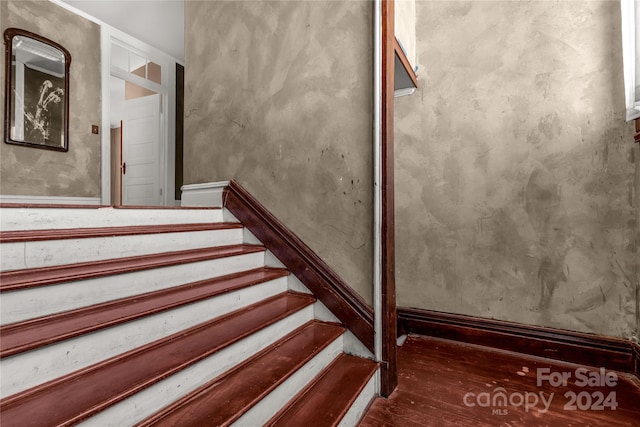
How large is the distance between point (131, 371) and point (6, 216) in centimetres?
82

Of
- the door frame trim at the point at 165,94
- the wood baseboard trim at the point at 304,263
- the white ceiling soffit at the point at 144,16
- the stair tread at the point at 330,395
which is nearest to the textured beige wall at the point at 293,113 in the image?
the wood baseboard trim at the point at 304,263

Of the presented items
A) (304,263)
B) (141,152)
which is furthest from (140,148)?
(304,263)

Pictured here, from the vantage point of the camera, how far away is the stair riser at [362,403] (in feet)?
4.04

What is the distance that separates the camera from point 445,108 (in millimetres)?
2213

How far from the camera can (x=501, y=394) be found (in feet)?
4.99

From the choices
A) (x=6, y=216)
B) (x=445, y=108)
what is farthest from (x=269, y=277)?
(x=445, y=108)

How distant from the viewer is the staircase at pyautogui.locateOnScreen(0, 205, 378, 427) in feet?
2.72

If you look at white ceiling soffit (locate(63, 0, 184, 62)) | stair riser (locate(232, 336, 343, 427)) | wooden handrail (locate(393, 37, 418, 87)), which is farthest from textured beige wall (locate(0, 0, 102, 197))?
wooden handrail (locate(393, 37, 418, 87))

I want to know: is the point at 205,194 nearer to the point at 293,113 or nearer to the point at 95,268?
the point at 293,113

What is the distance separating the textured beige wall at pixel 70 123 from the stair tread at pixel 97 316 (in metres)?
2.94

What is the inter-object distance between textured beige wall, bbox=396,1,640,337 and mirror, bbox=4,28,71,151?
356 centimetres

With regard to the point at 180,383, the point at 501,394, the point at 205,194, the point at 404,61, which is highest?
the point at 404,61

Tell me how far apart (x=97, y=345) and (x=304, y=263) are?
3.48ft

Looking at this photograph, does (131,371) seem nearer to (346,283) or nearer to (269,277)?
(269,277)
